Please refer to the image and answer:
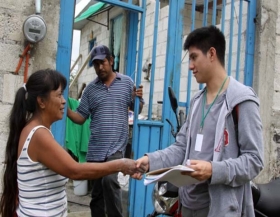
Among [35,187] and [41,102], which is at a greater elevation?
[41,102]

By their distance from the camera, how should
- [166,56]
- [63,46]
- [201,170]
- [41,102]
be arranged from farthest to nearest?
[166,56]
[63,46]
[41,102]
[201,170]

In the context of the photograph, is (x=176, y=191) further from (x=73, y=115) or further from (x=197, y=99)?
(x=73, y=115)

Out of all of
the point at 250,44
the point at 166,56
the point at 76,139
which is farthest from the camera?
the point at 76,139

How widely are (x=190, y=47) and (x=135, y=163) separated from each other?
765 mm

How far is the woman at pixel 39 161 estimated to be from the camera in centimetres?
189

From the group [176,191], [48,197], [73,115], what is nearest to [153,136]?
[73,115]

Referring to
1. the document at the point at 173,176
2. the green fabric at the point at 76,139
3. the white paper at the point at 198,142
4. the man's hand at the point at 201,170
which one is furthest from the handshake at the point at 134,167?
the green fabric at the point at 76,139

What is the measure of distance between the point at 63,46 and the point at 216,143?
1.92 m

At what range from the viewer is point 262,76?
15.8ft

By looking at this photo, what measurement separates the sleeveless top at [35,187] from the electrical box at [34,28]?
1.39 m

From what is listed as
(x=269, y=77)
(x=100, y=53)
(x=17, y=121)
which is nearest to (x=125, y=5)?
(x=100, y=53)

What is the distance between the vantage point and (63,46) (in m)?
3.32

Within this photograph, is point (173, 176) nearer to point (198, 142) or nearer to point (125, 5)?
point (198, 142)

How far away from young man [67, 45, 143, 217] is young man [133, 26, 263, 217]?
133 cm
